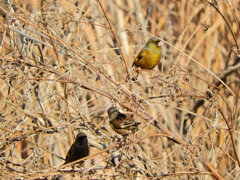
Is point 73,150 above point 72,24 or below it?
below

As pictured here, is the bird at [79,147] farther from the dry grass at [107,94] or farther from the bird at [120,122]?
the bird at [120,122]

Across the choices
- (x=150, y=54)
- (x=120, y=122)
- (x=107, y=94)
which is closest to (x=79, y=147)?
(x=120, y=122)

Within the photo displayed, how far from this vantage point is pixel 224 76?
225 inches

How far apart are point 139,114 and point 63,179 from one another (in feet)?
6.02

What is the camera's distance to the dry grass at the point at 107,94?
251 cm

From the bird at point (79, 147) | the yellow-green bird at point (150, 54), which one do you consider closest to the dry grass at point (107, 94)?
the bird at point (79, 147)

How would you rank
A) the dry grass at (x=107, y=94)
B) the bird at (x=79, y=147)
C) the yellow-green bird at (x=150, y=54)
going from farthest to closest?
the yellow-green bird at (x=150, y=54) < the bird at (x=79, y=147) < the dry grass at (x=107, y=94)

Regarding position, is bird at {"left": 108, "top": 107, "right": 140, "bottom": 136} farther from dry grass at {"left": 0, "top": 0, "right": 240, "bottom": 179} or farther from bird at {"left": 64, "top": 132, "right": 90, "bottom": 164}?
bird at {"left": 64, "top": 132, "right": 90, "bottom": 164}

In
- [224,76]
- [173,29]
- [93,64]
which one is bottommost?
[93,64]

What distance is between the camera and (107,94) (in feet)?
8.27

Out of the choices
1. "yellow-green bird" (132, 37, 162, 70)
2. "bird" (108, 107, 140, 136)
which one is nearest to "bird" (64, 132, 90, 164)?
"bird" (108, 107, 140, 136)

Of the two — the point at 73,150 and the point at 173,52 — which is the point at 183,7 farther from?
the point at 73,150

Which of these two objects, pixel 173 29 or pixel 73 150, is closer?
pixel 73 150

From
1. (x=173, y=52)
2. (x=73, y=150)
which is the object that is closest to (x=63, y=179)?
(x=73, y=150)
